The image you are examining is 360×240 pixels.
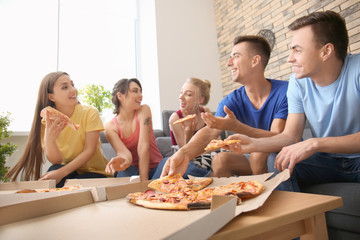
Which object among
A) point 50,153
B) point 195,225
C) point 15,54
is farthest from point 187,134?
point 15,54

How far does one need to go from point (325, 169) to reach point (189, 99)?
1.54 m

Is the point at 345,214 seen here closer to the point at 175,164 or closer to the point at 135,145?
the point at 175,164

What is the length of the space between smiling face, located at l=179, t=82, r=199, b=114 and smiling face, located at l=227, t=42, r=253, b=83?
0.71m

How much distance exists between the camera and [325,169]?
53.0 inches

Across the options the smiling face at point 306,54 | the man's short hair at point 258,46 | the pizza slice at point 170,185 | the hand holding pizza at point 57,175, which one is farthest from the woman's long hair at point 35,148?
the smiling face at point 306,54

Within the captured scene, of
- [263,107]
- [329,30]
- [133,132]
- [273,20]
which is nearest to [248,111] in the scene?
[263,107]

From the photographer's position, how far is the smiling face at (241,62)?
78.2 inches

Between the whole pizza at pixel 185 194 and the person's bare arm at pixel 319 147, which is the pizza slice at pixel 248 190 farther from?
the person's bare arm at pixel 319 147

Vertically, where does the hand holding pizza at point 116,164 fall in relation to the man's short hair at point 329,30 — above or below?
below

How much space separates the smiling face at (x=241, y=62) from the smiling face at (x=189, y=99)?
0.71m

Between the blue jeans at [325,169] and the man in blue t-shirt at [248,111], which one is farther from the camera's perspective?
the man in blue t-shirt at [248,111]

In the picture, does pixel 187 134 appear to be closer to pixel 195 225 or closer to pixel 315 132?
pixel 315 132

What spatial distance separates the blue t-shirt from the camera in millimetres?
1835

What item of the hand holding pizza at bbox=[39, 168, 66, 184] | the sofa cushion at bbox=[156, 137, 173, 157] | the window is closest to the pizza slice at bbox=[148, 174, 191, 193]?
the hand holding pizza at bbox=[39, 168, 66, 184]
